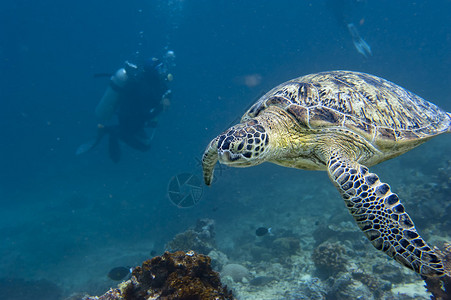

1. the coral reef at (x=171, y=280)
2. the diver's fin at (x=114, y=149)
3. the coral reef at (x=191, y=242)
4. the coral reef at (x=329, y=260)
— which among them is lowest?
Answer: the coral reef at (x=329, y=260)

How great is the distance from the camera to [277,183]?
1886cm

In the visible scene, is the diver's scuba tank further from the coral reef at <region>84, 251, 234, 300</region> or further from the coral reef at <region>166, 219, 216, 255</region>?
the coral reef at <region>84, 251, 234, 300</region>

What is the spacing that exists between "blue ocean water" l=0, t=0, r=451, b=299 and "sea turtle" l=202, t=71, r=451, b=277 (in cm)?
634

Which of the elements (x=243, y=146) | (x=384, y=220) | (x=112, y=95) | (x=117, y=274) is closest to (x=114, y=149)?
(x=112, y=95)

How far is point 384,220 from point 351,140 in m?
1.28

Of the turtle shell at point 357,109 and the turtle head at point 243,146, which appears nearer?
the turtle head at point 243,146

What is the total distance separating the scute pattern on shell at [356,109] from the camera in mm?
3088

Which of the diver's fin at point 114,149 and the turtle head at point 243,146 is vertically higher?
the diver's fin at point 114,149

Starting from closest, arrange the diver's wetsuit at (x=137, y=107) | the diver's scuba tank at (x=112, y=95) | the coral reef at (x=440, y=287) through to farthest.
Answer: the coral reef at (x=440, y=287) < the diver's wetsuit at (x=137, y=107) < the diver's scuba tank at (x=112, y=95)

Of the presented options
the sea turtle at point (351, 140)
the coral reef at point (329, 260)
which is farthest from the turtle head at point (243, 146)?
the coral reef at point (329, 260)

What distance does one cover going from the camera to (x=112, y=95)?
13.9 m

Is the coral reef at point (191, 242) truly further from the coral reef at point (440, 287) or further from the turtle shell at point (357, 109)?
the coral reef at point (440, 287)

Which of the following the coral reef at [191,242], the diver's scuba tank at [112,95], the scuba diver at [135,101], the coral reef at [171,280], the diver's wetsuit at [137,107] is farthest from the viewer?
the diver's scuba tank at [112,95]

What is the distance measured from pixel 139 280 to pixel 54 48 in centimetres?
7841
